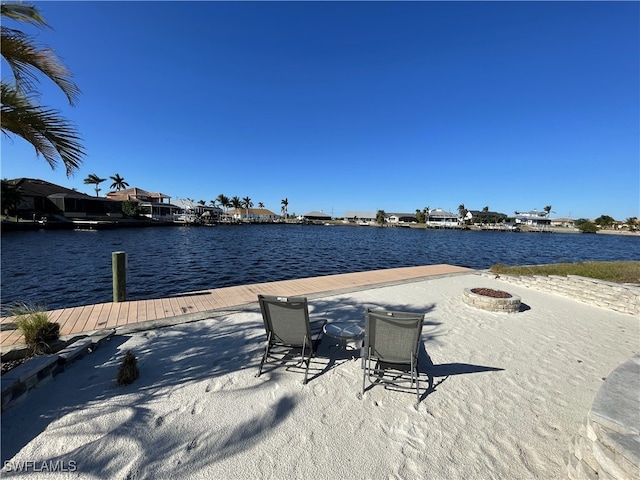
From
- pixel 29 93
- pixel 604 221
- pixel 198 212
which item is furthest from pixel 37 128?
pixel 604 221

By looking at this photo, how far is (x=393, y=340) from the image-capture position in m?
3.08

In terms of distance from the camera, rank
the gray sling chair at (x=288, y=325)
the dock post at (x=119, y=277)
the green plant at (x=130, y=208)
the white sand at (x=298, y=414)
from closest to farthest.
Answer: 1. the white sand at (x=298, y=414)
2. the gray sling chair at (x=288, y=325)
3. the dock post at (x=119, y=277)
4. the green plant at (x=130, y=208)

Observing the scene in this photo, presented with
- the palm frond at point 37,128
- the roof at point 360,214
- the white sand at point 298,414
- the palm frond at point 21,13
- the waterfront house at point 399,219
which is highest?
the roof at point 360,214

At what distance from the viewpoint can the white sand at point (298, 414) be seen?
6.98 feet

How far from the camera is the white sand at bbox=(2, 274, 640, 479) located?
2127 millimetres

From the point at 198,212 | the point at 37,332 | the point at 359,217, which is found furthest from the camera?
the point at 359,217

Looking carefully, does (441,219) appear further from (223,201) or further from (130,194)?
(130,194)

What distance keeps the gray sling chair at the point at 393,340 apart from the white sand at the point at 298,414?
30 centimetres

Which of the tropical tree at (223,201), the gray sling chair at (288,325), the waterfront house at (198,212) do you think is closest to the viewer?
the gray sling chair at (288,325)

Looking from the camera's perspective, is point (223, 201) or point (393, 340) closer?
point (393, 340)

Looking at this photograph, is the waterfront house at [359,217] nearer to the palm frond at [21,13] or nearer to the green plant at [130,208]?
the green plant at [130,208]

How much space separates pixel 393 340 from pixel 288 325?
4.13 feet

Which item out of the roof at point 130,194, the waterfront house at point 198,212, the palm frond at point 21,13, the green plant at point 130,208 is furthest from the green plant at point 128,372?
the roof at point 130,194

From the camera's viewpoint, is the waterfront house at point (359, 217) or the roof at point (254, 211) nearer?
the roof at point (254, 211)
